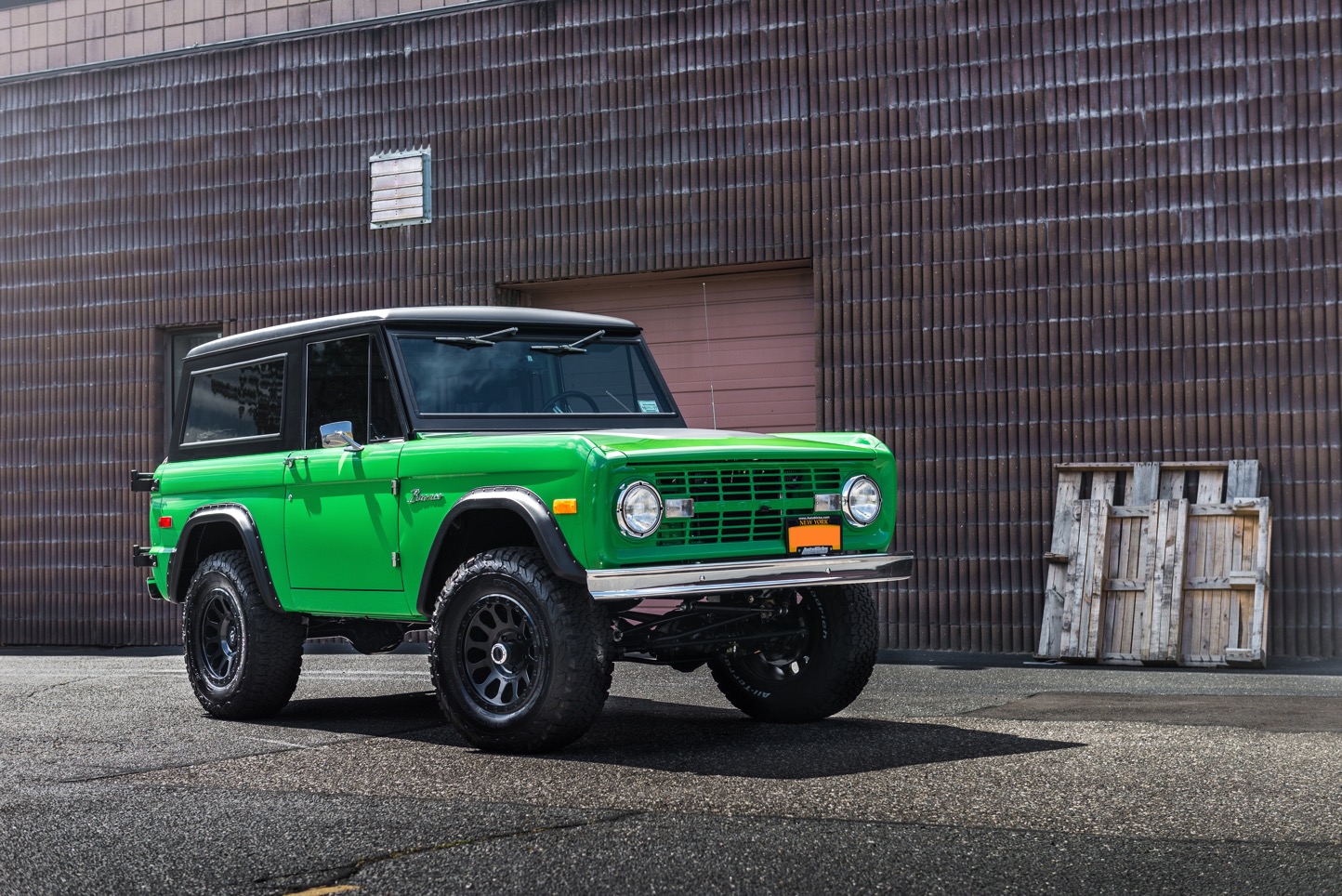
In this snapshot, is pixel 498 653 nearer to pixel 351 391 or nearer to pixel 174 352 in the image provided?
pixel 351 391

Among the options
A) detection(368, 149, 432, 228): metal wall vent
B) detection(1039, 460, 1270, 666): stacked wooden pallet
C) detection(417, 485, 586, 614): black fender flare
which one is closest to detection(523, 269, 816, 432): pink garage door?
detection(368, 149, 432, 228): metal wall vent

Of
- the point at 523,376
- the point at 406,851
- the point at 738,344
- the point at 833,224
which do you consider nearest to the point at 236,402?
the point at 523,376

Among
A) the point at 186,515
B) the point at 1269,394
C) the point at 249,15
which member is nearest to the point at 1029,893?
the point at 186,515

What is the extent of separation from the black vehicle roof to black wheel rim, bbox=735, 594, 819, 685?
1868mm

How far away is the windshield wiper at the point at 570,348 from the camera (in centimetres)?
839

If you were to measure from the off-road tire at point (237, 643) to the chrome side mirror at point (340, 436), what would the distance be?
99cm

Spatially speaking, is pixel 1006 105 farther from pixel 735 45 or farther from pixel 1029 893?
pixel 1029 893

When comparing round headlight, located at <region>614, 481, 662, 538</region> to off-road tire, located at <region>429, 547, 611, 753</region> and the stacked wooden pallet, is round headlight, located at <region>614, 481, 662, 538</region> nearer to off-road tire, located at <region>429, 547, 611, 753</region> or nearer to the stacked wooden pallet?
off-road tire, located at <region>429, 547, 611, 753</region>

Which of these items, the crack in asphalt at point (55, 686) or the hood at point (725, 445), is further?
the crack in asphalt at point (55, 686)

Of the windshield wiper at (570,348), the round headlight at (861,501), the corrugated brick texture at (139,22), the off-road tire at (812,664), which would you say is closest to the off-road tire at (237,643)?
the windshield wiper at (570,348)

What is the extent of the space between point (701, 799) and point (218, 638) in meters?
4.06

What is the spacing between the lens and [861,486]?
7.66 m

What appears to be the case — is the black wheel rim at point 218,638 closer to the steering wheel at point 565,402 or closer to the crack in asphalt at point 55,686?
the crack in asphalt at point 55,686

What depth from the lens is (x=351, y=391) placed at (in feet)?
27.2
